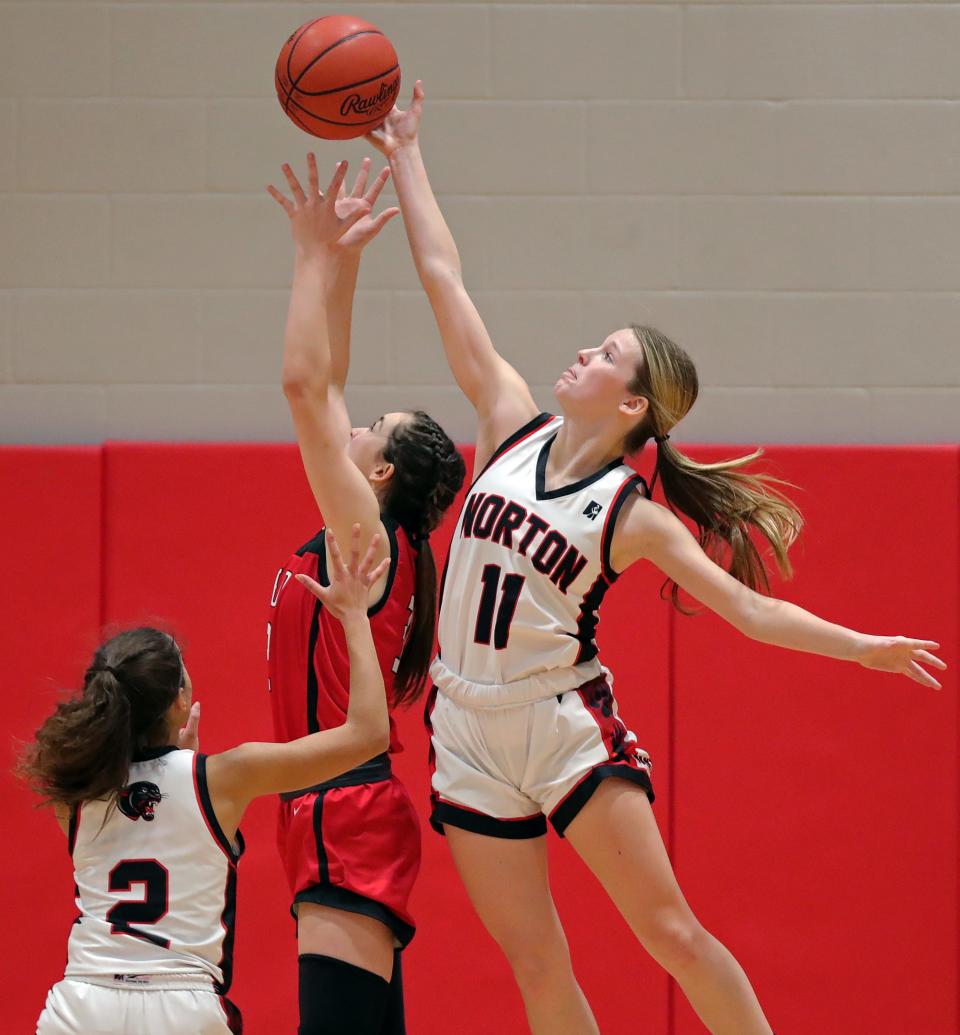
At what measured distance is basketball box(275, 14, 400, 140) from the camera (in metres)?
3.13

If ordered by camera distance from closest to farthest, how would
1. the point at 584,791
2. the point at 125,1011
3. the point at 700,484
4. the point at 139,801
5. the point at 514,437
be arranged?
the point at 125,1011
the point at 139,801
the point at 584,791
the point at 514,437
the point at 700,484

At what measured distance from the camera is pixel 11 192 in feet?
14.7

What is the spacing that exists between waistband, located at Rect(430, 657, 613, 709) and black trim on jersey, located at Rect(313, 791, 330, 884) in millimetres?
365

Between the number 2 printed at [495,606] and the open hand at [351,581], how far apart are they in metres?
0.43

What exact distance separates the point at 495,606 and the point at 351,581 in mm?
486

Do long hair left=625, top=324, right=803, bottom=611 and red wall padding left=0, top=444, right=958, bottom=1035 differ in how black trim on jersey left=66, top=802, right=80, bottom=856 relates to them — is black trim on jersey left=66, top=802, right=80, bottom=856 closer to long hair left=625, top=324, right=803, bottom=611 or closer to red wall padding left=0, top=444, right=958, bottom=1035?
long hair left=625, top=324, right=803, bottom=611

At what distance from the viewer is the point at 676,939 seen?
289 cm

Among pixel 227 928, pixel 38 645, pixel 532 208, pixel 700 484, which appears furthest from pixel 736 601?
pixel 38 645

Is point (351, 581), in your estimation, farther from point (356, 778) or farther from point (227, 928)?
point (227, 928)

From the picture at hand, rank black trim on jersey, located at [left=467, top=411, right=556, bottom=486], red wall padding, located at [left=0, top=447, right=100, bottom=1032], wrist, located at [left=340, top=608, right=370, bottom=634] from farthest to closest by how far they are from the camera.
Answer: red wall padding, located at [left=0, top=447, right=100, bottom=1032]
black trim on jersey, located at [left=467, top=411, right=556, bottom=486]
wrist, located at [left=340, top=608, right=370, bottom=634]

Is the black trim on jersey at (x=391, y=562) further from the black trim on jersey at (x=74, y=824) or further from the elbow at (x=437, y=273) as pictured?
the black trim on jersey at (x=74, y=824)

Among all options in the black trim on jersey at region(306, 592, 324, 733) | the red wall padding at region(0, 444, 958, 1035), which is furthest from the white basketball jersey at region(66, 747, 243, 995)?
the red wall padding at region(0, 444, 958, 1035)

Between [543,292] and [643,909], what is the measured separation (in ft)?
7.17

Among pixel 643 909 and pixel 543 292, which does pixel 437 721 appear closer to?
pixel 643 909
